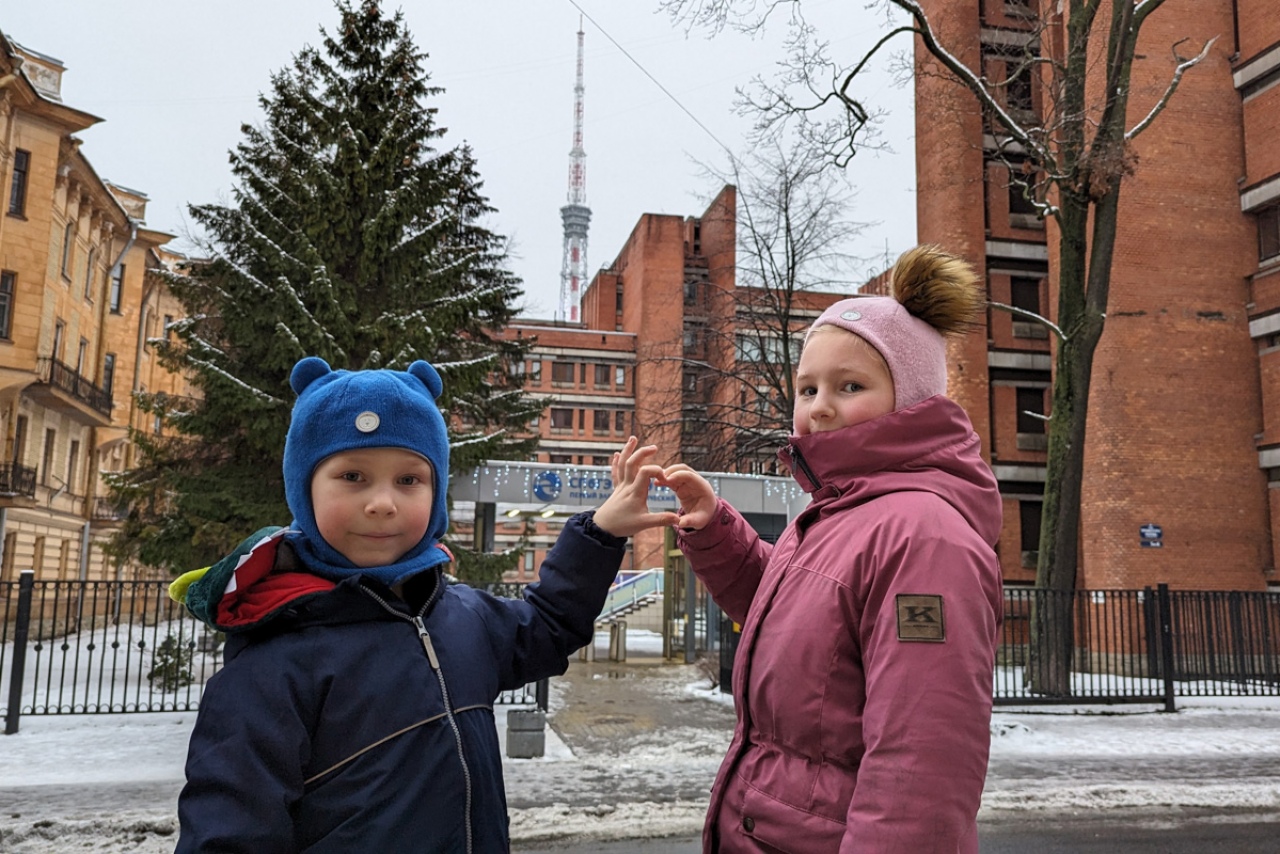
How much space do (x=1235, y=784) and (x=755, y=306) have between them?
2129 cm

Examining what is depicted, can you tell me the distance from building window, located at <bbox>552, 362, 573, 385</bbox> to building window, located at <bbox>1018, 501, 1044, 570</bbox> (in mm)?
42783

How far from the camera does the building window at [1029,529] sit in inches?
1034

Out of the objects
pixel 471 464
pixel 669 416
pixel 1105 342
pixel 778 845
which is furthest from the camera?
pixel 669 416

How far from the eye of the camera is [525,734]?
9.75 meters

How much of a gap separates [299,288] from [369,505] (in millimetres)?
12976

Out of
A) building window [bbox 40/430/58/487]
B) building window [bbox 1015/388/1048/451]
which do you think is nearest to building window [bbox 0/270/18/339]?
building window [bbox 40/430/58/487]

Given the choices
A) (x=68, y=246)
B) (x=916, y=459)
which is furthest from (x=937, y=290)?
(x=68, y=246)

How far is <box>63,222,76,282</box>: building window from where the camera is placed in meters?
34.0

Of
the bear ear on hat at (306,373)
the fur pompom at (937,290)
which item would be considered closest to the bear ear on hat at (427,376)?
the bear ear on hat at (306,373)

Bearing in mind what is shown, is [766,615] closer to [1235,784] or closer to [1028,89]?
[1235,784]

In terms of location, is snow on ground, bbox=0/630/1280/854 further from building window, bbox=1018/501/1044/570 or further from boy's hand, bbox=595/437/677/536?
building window, bbox=1018/501/1044/570

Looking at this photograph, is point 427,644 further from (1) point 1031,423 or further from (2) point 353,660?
(1) point 1031,423

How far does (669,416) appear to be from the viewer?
27.3 m

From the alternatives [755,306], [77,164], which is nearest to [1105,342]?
[755,306]
